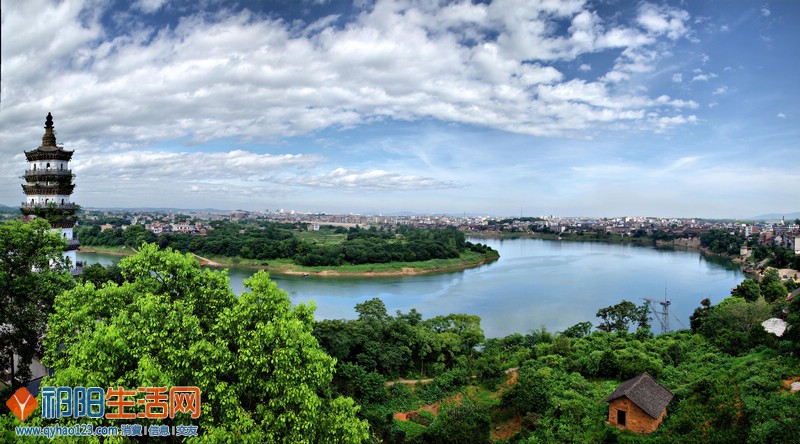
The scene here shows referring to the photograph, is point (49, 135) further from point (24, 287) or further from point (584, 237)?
point (584, 237)

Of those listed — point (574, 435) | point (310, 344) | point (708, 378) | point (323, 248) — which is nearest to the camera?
point (310, 344)

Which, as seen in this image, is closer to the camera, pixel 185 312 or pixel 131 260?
pixel 185 312

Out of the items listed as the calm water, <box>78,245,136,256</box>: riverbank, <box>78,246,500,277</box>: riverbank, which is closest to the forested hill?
<box>78,245,136,256</box>: riverbank

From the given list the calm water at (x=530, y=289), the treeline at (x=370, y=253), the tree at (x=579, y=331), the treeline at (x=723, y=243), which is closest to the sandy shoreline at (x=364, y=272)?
the calm water at (x=530, y=289)

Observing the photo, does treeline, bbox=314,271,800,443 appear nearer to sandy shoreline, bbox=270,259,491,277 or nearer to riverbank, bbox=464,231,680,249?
sandy shoreline, bbox=270,259,491,277

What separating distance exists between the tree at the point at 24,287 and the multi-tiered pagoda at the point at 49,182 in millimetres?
3911

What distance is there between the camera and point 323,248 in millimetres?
35156

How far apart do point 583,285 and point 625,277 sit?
5.47 metres

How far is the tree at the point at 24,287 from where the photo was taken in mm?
5613

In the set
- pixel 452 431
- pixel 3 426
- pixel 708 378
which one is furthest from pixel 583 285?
pixel 3 426

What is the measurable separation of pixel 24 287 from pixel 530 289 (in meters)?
23.5

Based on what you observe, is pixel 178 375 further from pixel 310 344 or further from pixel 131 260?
pixel 131 260

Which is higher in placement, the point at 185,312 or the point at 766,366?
the point at 185,312
